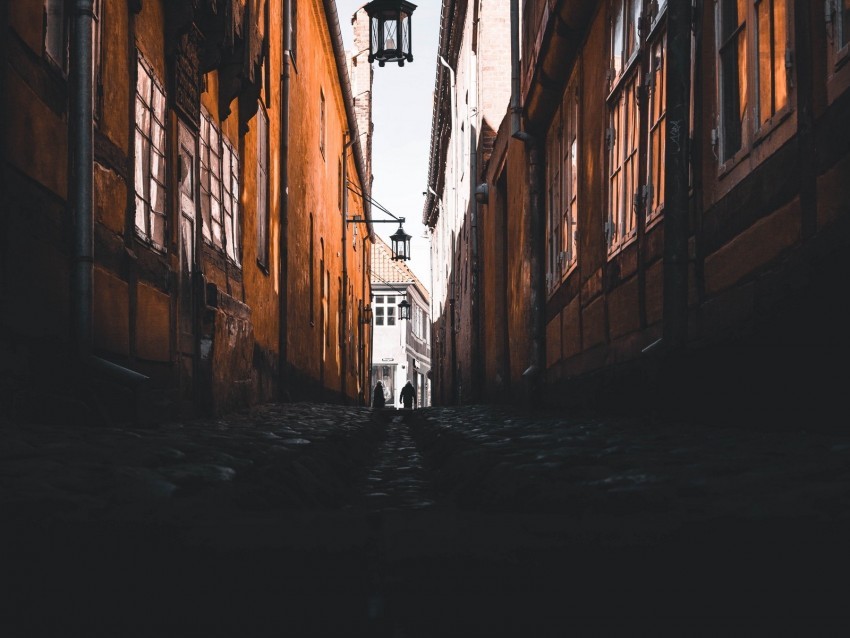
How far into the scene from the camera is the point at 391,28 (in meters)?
12.4

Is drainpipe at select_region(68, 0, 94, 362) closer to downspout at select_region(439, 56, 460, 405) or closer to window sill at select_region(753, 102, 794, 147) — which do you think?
window sill at select_region(753, 102, 794, 147)

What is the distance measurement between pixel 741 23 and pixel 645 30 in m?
2.02

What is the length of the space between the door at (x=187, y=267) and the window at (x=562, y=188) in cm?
381

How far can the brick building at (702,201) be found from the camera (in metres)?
3.70

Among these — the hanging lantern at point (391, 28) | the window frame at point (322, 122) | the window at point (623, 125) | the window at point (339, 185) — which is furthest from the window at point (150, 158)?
the window at point (339, 185)

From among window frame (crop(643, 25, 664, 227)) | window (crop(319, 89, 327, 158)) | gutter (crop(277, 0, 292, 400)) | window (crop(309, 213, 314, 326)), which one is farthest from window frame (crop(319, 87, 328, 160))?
window frame (crop(643, 25, 664, 227))

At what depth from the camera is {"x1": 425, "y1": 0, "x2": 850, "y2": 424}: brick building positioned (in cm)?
370

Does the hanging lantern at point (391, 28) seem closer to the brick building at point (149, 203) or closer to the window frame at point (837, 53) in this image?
the brick building at point (149, 203)

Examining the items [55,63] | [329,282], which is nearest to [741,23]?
[55,63]

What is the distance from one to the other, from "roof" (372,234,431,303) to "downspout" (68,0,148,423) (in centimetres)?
3770

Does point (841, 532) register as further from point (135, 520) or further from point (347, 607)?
point (135, 520)

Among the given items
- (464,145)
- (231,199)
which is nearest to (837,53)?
(231,199)

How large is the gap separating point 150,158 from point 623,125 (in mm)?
3603

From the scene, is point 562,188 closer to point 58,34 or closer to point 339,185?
point 58,34
